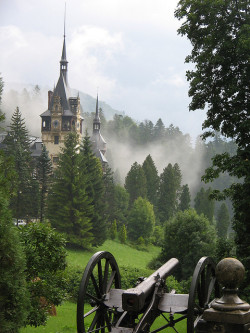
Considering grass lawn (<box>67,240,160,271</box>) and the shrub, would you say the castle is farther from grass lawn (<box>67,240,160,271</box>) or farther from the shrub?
the shrub

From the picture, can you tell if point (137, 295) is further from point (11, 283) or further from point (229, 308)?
point (11, 283)

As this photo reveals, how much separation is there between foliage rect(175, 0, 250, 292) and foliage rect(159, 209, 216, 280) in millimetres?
22658

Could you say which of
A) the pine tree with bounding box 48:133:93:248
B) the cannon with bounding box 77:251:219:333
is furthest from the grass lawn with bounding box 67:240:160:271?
the cannon with bounding box 77:251:219:333

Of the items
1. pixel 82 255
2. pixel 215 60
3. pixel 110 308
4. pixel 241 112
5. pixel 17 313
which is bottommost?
pixel 82 255

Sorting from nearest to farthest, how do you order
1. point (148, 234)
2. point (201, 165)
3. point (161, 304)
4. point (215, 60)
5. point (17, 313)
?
1. point (161, 304)
2. point (17, 313)
3. point (215, 60)
4. point (148, 234)
5. point (201, 165)

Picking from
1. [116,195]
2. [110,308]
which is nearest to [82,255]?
[116,195]

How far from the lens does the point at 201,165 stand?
486 ft

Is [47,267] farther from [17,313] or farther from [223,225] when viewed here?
[223,225]

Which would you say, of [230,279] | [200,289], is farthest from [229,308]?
[200,289]

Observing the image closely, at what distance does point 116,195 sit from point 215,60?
64429 millimetres

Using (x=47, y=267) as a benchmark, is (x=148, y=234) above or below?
below

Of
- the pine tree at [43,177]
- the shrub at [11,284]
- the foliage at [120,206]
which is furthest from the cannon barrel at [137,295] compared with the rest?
the foliage at [120,206]

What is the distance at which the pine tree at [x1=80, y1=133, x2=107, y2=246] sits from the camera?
6163 cm

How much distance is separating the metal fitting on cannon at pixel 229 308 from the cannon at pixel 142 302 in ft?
11.5
